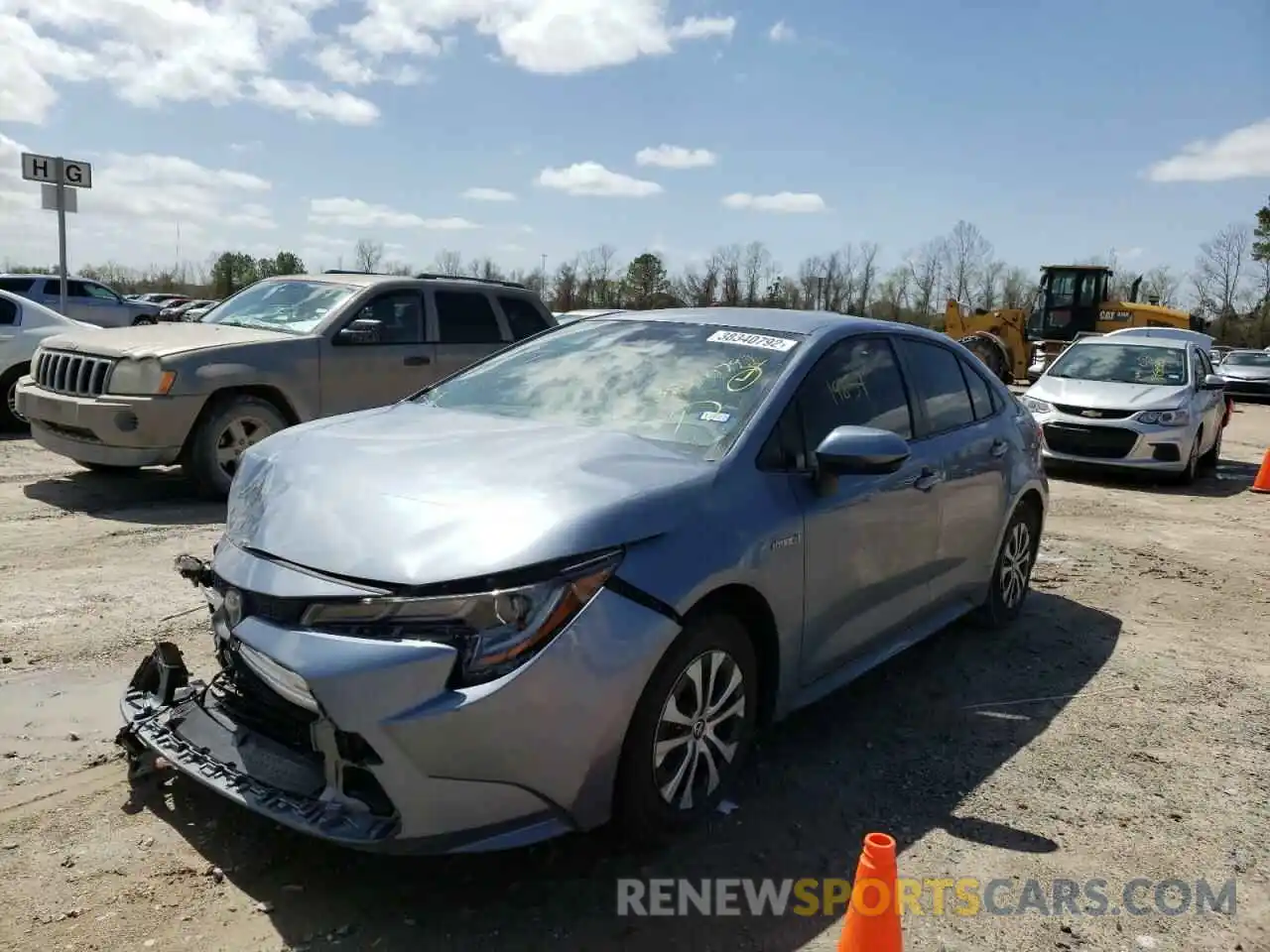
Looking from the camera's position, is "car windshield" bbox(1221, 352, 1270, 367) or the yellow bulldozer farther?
"car windshield" bbox(1221, 352, 1270, 367)

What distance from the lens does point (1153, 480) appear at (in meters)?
11.7

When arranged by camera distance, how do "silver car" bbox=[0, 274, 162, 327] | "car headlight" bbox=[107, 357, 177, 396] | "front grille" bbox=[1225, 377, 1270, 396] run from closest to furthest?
"car headlight" bbox=[107, 357, 177, 396] → "silver car" bbox=[0, 274, 162, 327] → "front grille" bbox=[1225, 377, 1270, 396]

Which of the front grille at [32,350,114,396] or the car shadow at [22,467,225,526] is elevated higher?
the front grille at [32,350,114,396]

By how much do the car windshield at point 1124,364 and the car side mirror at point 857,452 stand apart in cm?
985

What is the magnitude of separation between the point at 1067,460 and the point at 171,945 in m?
10.8

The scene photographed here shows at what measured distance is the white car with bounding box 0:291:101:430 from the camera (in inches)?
420

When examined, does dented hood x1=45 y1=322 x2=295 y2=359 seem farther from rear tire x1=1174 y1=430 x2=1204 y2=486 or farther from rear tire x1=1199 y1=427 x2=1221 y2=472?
rear tire x1=1199 y1=427 x2=1221 y2=472

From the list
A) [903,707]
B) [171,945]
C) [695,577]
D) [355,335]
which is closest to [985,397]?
[903,707]

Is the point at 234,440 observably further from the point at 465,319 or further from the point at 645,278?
the point at 645,278

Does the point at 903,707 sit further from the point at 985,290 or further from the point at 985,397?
the point at 985,290

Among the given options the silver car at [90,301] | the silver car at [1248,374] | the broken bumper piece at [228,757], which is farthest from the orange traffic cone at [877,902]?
the silver car at [1248,374]

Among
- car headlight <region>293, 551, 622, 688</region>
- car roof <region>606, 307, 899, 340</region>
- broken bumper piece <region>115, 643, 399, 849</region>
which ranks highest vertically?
car roof <region>606, 307, 899, 340</region>

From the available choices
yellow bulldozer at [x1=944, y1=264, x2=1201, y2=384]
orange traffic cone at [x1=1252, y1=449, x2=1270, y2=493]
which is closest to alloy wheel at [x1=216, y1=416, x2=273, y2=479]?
orange traffic cone at [x1=1252, y1=449, x2=1270, y2=493]

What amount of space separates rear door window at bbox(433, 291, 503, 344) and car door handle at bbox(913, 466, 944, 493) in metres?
5.68
